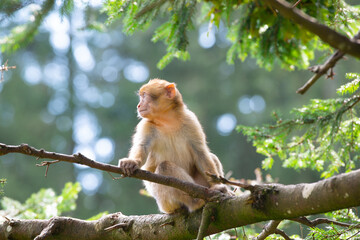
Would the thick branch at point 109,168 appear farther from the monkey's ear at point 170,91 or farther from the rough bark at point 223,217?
the monkey's ear at point 170,91

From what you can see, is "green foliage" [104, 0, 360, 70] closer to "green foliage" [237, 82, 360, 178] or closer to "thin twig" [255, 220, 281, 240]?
"green foliage" [237, 82, 360, 178]

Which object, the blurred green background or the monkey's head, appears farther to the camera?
the blurred green background

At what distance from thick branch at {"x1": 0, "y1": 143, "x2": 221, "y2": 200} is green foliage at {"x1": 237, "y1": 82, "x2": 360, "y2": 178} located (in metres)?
1.81

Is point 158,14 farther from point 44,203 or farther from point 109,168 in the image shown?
point 44,203

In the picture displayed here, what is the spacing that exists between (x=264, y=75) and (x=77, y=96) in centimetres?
1241

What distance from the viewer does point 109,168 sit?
3490 millimetres

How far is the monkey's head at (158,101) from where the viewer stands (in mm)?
5527

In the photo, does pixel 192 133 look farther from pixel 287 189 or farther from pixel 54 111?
pixel 54 111

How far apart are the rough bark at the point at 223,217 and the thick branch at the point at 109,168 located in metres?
0.19

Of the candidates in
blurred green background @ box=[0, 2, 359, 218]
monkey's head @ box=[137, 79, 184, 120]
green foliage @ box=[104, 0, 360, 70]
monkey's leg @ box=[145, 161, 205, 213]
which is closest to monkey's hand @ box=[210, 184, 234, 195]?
monkey's leg @ box=[145, 161, 205, 213]

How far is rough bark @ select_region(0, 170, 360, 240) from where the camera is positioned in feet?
9.77

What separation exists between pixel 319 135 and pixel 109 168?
2874mm

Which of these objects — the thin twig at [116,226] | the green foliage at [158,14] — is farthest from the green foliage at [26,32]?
the thin twig at [116,226]

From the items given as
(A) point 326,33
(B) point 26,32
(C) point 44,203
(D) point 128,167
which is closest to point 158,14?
(B) point 26,32
